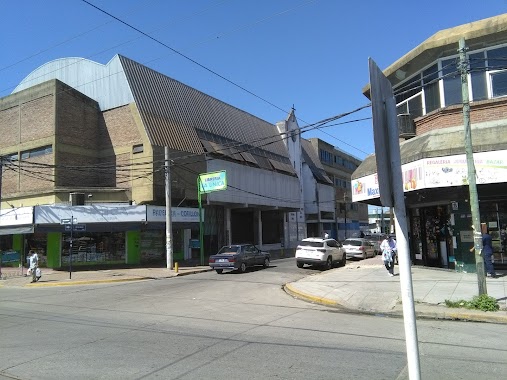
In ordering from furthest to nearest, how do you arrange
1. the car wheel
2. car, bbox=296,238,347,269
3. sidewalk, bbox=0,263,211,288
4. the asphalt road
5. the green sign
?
the green sign
the car wheel
car, bbox=296,238,347,269
sidewalk, bbox=0,263,211,288
the asphalt road

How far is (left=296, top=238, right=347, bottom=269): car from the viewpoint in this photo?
24.7 metres

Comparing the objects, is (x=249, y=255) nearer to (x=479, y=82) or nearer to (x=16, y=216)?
(x=479, y=82)

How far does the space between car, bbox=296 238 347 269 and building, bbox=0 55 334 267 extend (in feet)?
21.2

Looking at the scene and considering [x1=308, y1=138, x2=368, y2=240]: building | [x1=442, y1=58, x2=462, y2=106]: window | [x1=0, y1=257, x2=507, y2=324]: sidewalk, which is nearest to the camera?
[x1=0, y1=257, x2=507, y2=324]: sidewalk

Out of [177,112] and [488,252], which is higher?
[177,112]

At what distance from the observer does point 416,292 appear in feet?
42.8

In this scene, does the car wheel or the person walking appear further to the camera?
the car wheel

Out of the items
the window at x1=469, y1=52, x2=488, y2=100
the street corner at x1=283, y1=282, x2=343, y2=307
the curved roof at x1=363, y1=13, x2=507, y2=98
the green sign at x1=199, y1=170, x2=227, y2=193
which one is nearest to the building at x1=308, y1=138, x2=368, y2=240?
the green sign at x1=199, y1=170, x2=227, y2=193

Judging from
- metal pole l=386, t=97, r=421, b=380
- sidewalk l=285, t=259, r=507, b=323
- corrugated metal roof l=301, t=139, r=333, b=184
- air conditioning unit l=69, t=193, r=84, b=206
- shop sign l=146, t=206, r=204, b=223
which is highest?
corrugated metal roof l=301, t=139, r=333, b=184

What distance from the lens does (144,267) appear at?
90.6 feet

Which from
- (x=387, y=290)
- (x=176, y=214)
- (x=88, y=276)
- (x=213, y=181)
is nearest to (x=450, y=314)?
(x=387, y=290)

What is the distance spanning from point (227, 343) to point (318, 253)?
17.5m

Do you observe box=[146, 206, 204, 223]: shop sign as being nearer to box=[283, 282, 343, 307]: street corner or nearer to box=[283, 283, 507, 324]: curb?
box=[283, 282, 343, 307]: street corner

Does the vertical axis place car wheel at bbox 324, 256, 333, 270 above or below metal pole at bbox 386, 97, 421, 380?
below
